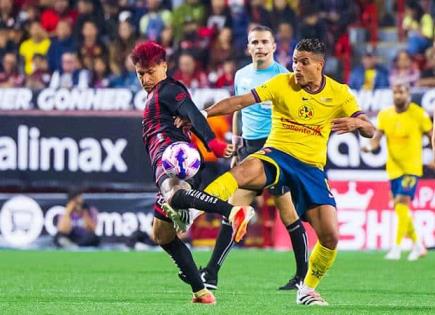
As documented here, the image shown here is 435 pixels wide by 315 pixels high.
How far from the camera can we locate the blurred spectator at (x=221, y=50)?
23.0 meters

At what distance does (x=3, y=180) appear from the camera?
2127 cm

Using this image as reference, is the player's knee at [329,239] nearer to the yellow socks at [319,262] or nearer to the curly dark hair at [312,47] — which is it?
the yellow socks at [319,262]

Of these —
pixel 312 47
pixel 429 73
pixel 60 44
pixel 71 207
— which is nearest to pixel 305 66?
pixel 312 47

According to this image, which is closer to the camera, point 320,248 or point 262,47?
point 320,248

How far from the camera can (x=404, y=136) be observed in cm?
1945

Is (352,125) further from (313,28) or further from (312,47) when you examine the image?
(313,28)

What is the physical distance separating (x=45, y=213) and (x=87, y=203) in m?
0.68

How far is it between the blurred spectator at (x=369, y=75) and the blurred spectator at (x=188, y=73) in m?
2.48

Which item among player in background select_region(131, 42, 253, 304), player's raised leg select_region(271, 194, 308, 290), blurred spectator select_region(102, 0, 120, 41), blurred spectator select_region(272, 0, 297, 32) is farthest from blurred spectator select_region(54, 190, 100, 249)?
player in background select_region(131, 42, 253, 304)

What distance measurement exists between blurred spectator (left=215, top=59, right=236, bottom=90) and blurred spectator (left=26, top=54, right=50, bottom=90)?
2.90 metres

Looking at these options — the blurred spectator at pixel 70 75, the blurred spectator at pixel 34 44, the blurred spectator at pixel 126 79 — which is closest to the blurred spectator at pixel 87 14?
the blurred spectator at pixel 34 44

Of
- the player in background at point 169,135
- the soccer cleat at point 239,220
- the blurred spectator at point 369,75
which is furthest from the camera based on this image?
the blurred spectator at point 369,75

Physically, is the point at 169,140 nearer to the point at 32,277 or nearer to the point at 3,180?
the point at 32,277

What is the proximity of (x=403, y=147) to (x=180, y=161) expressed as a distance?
913 cm
